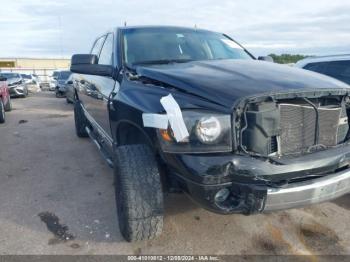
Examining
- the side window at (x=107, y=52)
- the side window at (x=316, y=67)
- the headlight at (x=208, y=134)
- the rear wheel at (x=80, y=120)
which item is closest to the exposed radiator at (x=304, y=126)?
the headlight at (x=208, y=134)

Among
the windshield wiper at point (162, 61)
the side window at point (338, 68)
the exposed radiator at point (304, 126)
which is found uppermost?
the windshield wiper at point (162, 61)

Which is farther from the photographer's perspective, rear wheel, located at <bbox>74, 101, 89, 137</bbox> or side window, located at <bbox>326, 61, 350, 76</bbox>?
rear wheel, located at <bbox>74, 101, 89, 137</bbox>

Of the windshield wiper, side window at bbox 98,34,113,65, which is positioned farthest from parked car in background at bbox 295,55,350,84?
side window at bbox 98,34,113,65

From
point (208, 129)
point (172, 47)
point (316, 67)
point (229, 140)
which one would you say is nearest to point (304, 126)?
point (229, 140)

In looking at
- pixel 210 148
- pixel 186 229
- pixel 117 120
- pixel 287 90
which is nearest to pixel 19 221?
pixel 117 120

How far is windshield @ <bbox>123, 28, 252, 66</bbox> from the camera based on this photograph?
391 cm

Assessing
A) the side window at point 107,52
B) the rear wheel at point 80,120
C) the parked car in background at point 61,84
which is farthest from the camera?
→ the parked car in background at point 61,84

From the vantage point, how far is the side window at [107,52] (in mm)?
4229

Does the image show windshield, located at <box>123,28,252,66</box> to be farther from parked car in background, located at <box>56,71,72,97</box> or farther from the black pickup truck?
parked car in background, located at <box>56,71,72,97</box>

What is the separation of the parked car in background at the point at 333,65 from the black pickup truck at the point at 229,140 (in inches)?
111

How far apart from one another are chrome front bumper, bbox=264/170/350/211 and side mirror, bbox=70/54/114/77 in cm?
208

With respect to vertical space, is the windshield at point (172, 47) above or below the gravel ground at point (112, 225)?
above

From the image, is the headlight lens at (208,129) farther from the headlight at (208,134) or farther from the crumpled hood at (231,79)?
the crumpled hood at (231,79)

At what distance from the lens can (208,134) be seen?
2545mm
